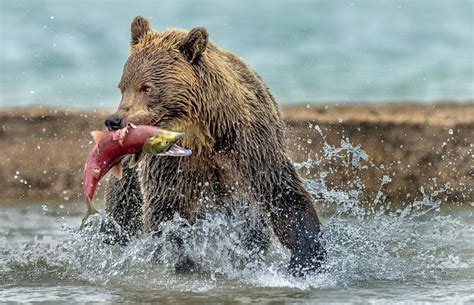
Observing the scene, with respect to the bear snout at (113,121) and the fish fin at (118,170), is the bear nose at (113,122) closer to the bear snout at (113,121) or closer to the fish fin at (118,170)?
the bear snout at (113,121)

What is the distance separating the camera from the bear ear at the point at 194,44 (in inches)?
332

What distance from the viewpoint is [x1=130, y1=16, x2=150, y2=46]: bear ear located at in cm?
875

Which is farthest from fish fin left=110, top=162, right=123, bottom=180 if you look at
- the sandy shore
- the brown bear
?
the sandy shore

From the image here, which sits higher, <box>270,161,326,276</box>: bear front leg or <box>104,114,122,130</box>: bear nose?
<box>104,114,122,130</box>: bear nose

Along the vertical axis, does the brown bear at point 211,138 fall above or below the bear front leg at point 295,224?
above

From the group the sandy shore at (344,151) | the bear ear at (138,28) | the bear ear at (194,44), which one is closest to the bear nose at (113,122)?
the bear ear at (194,44)

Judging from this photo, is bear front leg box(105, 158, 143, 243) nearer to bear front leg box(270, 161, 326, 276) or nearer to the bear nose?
bear front leg box(270, 161, 326, 276)

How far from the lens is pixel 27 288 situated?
29.2 feet

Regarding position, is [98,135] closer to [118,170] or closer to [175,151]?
[118,170]

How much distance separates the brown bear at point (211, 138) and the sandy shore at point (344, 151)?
14.5ft

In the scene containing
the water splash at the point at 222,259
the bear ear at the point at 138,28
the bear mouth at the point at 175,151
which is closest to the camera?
the bear mouth at the point at 175,151

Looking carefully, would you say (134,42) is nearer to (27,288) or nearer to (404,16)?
(27,288)

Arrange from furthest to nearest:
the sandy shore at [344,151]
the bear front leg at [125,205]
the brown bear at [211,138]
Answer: the sandy shore at [344,151]
the bear front leg at [125,205]
the brown bear at [211,138]

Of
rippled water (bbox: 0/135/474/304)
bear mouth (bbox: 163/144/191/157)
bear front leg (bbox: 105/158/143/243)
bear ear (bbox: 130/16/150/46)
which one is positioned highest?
bear ear (bbox: 130/16/150/46)
